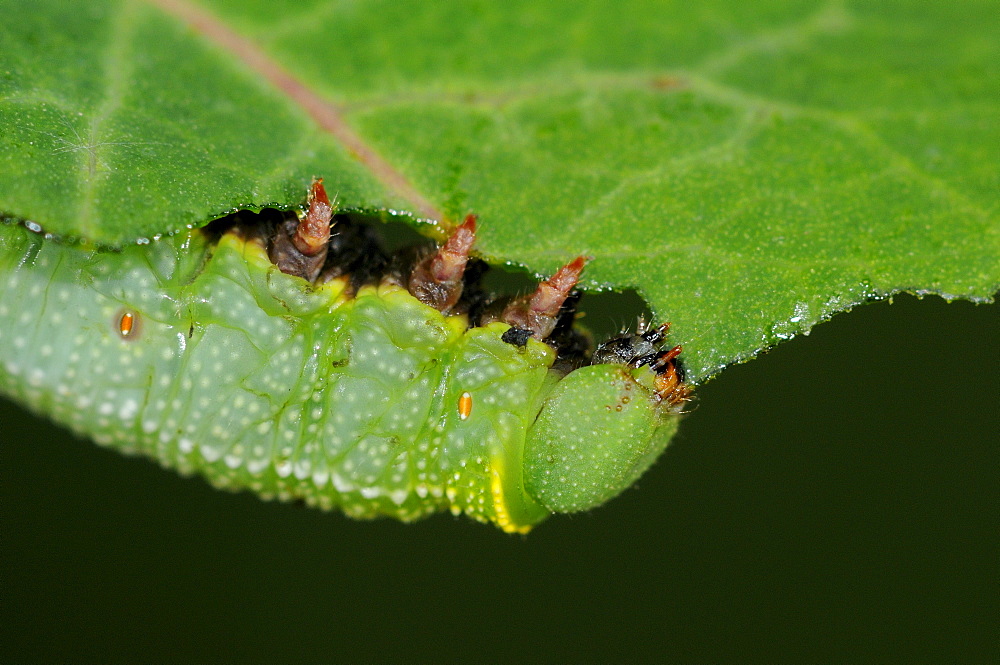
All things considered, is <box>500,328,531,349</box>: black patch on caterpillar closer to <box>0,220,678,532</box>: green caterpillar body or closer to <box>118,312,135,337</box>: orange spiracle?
<box>0,220,678,532</box>: green caterpillar body

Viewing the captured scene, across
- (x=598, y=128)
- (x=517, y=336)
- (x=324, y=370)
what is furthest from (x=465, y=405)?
(x=598, y=128)

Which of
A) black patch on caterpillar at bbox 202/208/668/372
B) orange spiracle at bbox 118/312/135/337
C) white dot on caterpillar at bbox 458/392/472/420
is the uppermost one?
black patch on caterpillar at bbox 202/208/668/372

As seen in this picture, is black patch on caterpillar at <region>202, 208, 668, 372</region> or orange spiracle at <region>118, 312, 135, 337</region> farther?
black patch on caterpillar at <region>202, 208, 668, 372</region>

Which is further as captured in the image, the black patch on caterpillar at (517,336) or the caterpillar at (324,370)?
the black patch on caterpillar at (517,336)

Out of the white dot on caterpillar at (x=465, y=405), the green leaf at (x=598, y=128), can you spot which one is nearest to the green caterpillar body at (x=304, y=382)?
the white dot on caterpillar at (x=465, y=405)

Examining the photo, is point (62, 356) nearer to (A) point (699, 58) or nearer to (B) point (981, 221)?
(A) point (699, 58)

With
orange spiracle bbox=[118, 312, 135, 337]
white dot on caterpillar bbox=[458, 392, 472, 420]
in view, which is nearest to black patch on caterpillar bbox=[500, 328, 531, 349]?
white dot on caterpillar bbox=[458, 392, 472, 420]

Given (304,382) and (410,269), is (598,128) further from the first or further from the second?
(304,382)

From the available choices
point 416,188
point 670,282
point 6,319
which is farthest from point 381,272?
point 6,319

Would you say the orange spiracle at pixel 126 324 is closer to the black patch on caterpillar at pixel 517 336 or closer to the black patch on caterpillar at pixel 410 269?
the black patch on caterpillar at pixel 410 269
